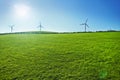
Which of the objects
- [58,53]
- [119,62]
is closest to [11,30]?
[58,53]

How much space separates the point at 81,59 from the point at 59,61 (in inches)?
102

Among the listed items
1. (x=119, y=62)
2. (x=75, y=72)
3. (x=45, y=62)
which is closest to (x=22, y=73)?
(x=45, y=62)

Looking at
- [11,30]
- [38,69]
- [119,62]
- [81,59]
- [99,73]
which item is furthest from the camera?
[11,30]

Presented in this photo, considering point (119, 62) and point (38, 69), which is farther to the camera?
point (119, 62)

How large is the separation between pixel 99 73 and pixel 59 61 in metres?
5.27

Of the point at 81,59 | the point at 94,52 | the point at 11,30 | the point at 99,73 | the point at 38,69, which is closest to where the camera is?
the point at 99,73

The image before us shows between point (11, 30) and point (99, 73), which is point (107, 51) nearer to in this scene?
point (99, 73)

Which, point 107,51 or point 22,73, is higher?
point 107,51

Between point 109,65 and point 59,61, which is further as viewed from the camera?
point 59,61

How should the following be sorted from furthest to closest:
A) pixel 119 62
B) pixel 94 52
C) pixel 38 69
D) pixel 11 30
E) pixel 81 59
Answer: pixel 11 30 < pixel 94 52 < pixel 81 59 < pixel 119 62 < pixel 38 69

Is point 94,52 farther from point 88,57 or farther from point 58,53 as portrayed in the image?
point 58,53

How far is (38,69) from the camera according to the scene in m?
17.9

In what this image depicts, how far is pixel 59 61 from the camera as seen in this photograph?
2003 centimetres

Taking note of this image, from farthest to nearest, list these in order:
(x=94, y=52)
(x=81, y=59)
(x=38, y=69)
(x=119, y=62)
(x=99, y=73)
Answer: (x=94, y=52), (x=81, y=59), (x=119, y=62), (x=38, y=69), (x=99, y=73)
